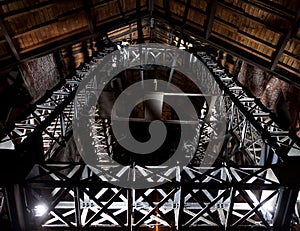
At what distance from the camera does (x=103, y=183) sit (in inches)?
205

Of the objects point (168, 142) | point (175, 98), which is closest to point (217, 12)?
point (175, 98)

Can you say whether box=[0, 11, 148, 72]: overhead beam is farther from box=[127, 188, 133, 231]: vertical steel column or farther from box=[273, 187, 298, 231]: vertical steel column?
box=[273, 187, 298, 231]: vertical steel column

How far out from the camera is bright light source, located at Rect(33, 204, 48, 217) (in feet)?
17.7

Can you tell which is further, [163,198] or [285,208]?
[163,198]

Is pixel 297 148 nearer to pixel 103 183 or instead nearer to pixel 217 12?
pixel 103 183

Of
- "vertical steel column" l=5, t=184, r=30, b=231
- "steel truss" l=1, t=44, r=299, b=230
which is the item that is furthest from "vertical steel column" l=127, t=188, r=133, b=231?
"vertical steel column" l=5, t=184, r=30, b=231

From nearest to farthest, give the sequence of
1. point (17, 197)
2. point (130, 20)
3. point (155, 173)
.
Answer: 1. point (17, 197)
2. point (155, 173)
3. point (130, 20)

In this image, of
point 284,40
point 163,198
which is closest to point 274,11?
point 284,40

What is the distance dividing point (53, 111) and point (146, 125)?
14.4 metres

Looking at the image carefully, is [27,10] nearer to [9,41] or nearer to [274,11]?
[9,41]

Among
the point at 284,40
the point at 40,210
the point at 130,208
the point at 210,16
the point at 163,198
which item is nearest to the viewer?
the point at 130,208

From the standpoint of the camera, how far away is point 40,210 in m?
5.58

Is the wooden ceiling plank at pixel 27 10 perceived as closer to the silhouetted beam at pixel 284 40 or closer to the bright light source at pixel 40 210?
the bright light source at pixel 40 210

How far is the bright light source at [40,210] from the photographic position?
5409 millimetres
